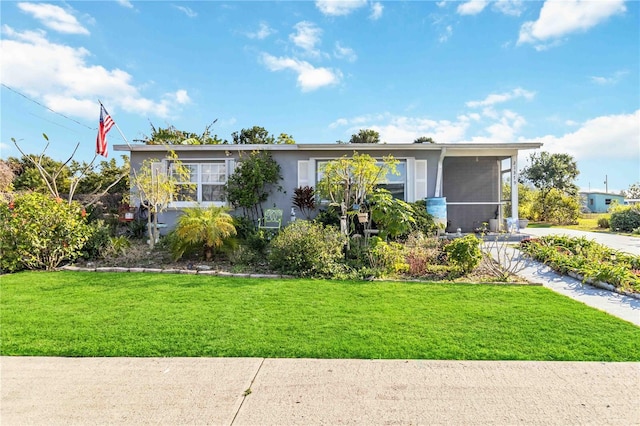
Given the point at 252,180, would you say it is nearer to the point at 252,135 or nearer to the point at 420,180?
the point at 420,180

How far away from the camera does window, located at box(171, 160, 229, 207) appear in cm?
1135

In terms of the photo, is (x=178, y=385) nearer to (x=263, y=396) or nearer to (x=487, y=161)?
(x=263, y=396)

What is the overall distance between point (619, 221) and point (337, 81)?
13861 millimetres

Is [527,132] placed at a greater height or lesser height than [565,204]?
greater

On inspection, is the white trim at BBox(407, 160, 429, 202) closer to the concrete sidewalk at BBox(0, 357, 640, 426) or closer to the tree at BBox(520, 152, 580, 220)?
the concrete sidewalk at BBox(0, 357, 640, 426)

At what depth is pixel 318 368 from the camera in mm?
2949

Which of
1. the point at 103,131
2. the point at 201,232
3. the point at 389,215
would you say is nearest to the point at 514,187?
the point at 389,215

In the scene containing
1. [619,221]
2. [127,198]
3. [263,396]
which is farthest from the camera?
[619,221]

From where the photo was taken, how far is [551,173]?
2366 centimetres

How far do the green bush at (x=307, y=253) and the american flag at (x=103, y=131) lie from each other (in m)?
6.51

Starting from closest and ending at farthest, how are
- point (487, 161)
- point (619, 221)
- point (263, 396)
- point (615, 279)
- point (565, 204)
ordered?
1. point (263, 396)
2. point (615, 279)
3. point (487, 161)
4. point (619, 221)
5. point (565, 204)

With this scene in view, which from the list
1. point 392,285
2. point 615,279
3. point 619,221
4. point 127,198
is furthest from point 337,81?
point 619,221

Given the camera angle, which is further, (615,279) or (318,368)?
(615,279)

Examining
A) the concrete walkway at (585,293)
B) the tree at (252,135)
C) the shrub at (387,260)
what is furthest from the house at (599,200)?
the shrub at (387,260)
